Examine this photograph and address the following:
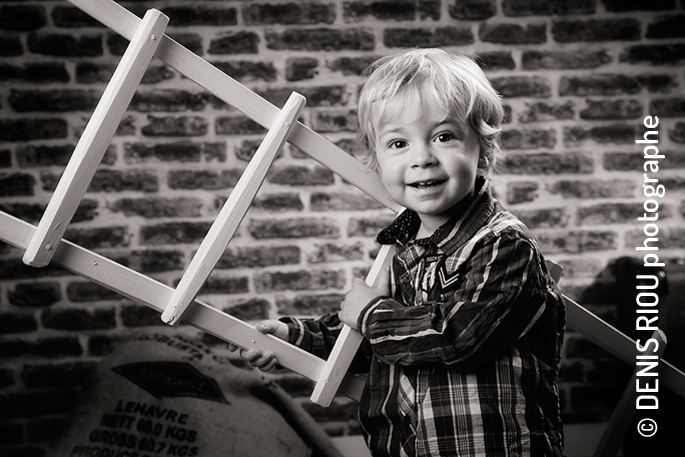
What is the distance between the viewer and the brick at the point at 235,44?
5.72 ft

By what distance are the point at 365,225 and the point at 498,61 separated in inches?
24.8

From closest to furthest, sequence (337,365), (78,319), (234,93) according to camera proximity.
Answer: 1. (234,93)
2. (337,365)
3. (78,319)

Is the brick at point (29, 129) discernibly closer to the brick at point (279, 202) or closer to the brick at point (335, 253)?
the brick at point (279, 202)

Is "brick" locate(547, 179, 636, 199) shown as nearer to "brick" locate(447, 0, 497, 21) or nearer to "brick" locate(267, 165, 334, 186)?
"brick" locate(447, 0, 497, 21)

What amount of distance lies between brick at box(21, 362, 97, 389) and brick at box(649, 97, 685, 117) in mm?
1849

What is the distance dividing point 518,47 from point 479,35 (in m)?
0.12

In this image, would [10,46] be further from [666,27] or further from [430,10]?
[666,27]

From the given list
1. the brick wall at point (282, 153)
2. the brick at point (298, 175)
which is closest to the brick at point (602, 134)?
the brick wall at point (282, 153)

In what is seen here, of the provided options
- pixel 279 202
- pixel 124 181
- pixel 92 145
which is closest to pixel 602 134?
pixel 279 202

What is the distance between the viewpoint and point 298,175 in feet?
5.90

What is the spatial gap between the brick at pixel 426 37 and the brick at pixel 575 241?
0.64 m

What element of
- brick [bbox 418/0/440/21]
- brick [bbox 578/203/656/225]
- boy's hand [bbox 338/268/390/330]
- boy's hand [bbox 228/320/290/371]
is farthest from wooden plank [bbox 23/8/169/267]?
brick [bbox 578/203/656/225]

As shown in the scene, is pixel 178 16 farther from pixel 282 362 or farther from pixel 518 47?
pixel 282 362

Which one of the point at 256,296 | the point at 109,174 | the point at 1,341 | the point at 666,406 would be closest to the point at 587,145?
the point at 666,406
